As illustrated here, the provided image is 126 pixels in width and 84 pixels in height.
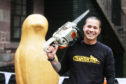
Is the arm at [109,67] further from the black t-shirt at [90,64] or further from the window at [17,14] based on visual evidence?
the window at [17,14]

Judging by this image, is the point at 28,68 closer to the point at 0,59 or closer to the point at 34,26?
the point at 34,26

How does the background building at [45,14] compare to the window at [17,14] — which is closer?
the background building at [45,14]

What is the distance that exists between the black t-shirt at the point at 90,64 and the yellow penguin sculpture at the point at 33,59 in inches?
44.2

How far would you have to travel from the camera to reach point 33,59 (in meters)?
3.44

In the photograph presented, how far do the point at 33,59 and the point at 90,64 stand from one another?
1280 millimetres

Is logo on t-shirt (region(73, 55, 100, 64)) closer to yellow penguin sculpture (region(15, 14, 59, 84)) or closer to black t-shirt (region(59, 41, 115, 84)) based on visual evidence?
black t-shirt (region(59, 41, 115, 84))

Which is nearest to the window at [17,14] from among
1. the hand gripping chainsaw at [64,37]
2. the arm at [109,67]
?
the hand gripping chainsaw at [64,37]

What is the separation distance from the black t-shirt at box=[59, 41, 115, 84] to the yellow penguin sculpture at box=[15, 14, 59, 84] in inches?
44.2

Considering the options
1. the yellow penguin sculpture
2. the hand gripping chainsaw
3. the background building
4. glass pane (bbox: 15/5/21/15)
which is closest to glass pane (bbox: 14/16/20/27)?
the background building

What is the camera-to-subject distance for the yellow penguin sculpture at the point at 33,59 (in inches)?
135

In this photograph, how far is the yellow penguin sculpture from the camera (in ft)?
11.2

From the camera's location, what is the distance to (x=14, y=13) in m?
7.43

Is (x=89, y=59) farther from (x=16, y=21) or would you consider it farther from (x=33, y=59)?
(x=16, y=21)

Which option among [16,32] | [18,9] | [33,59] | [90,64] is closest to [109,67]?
[90,64]
